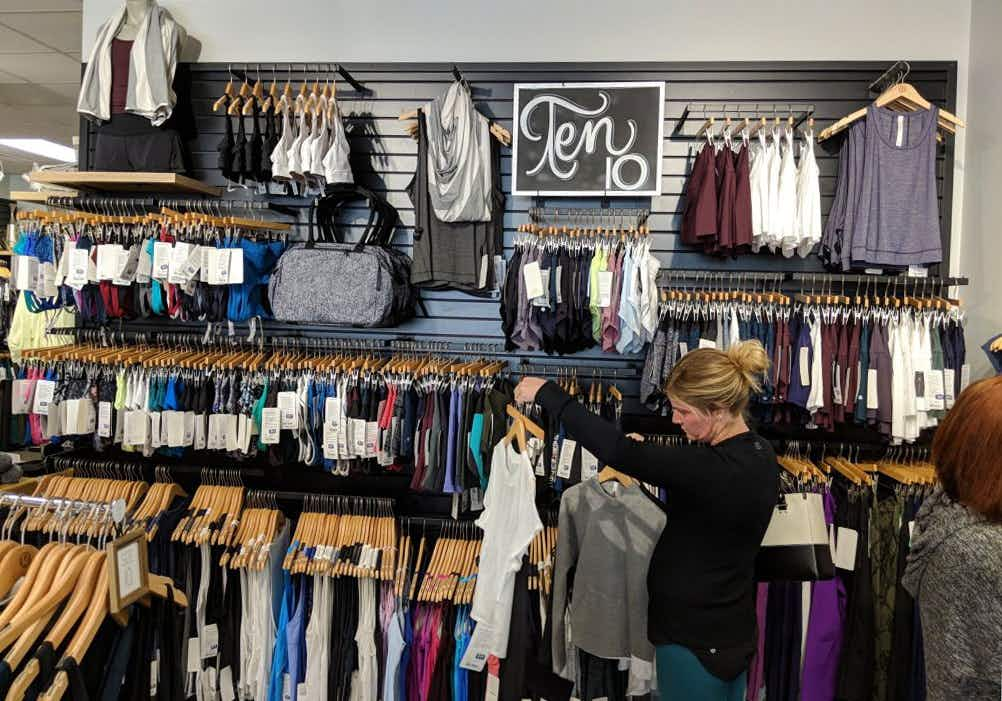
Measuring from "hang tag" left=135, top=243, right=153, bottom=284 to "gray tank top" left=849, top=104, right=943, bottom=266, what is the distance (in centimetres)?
337

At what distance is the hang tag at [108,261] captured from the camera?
3.21 metres

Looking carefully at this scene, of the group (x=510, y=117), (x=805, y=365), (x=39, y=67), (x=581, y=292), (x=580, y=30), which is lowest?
(x=805, y=365)

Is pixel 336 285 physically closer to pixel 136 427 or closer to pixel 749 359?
pixel 136 427

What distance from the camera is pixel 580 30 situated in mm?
3539

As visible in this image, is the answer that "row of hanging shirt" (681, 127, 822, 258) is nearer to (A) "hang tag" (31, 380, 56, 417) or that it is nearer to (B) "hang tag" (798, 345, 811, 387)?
(B) "hang tag" (798, 345, 811, 387)

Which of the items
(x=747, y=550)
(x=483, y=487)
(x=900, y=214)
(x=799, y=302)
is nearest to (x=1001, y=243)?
(x=900, y=214)

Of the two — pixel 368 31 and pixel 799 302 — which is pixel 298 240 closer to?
pixel 368 31

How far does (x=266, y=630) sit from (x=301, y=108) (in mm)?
2571

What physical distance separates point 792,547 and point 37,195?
4002mm

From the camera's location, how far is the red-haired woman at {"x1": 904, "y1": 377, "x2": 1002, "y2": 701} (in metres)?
1.40

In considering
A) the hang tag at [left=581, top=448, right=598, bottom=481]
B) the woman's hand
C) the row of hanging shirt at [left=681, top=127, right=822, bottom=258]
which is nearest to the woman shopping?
the woman's hand

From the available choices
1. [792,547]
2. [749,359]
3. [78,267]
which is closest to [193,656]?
[78,267]

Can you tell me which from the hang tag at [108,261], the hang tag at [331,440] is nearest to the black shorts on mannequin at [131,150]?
the hang tag at [108,261]

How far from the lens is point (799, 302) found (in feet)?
10.2
